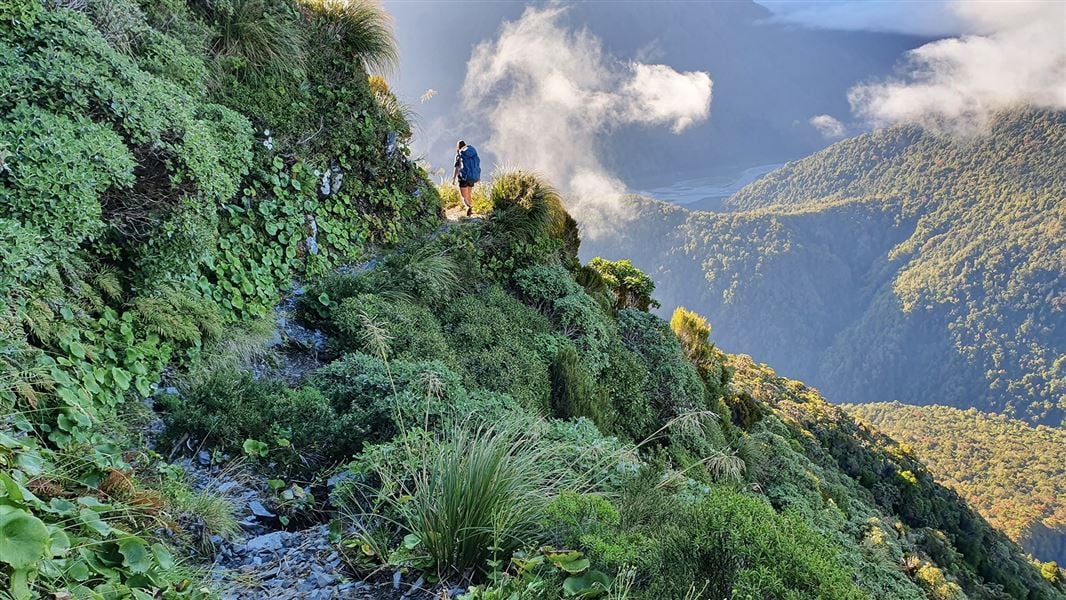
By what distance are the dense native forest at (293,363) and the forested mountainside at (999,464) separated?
80.5m

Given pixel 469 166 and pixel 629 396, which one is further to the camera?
pixel 469 166

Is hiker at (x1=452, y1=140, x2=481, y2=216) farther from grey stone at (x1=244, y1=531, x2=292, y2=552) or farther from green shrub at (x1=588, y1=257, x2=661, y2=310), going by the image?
grey stone at (x1=244, y1=531, x2=292, y2=552)

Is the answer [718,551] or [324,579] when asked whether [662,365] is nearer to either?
[718,551]

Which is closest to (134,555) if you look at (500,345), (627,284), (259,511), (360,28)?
(259,511)

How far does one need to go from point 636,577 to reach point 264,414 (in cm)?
280

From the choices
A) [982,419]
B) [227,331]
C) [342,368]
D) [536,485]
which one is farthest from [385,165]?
[982,419]

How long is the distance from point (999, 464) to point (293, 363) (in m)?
131

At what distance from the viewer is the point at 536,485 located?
3.18 m

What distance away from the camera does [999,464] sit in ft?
335

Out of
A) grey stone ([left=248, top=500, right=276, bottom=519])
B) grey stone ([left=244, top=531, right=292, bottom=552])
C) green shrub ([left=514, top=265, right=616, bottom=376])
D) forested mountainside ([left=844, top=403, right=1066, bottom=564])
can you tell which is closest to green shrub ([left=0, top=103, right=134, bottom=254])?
grey stone ([left=248, top=500, right=276, bottom=519])

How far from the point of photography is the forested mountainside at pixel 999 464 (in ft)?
275

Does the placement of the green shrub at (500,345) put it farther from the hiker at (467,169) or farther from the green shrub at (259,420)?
the hiker at (467,169)

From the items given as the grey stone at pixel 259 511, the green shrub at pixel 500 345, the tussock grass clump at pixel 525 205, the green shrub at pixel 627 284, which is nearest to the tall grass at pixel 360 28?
the tussock grass clump at pixel 525 205

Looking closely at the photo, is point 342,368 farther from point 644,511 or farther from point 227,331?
point 644,511
